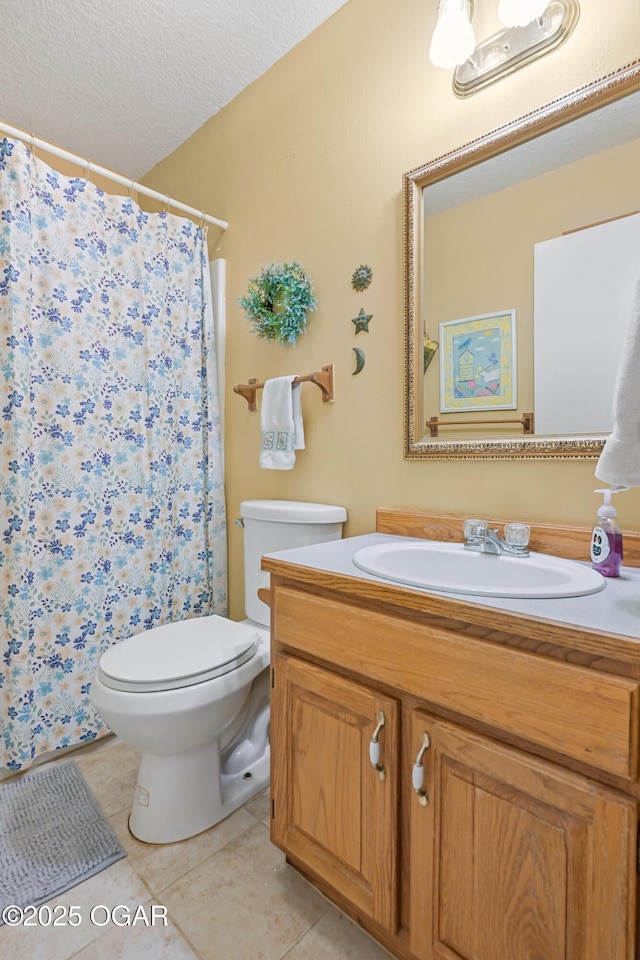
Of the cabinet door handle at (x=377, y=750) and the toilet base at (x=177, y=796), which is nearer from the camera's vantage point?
the cabinet door handle at (x=377, y=750)

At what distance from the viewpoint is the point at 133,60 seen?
1.71 meters

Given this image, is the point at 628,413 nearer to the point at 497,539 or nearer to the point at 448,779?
the point at 497,539

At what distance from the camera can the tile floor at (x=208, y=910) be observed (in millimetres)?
958

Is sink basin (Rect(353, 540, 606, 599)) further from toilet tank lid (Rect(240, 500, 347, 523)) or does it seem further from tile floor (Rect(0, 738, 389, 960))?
tile floor (Rect(0, 738, 389, 960))

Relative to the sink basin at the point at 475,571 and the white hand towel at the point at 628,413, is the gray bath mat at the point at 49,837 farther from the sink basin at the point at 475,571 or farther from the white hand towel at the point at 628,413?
the white hand towel at the point at 628,413

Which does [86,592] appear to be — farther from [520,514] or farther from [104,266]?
[520,514]

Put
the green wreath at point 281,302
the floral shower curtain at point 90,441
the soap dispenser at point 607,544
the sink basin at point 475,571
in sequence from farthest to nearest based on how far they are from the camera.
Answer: the green wreath at point 281,302
the floral shower curtain at point 90,441
the soap dispenser at point 607,544
the sink basin at point 475,571

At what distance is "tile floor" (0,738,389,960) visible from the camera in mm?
958

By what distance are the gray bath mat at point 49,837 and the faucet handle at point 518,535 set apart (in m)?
1.25

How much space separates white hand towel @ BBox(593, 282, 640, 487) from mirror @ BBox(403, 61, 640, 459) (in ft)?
1.15

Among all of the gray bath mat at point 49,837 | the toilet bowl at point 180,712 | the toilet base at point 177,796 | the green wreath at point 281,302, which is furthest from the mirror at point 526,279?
the gray bath mat at point 49,837

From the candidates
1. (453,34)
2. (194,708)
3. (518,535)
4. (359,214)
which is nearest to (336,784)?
(194,708)

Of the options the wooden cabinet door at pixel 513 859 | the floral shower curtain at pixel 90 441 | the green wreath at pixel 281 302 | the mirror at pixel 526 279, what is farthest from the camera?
the green wreath at pixel 281 302

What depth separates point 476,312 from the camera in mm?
1227
